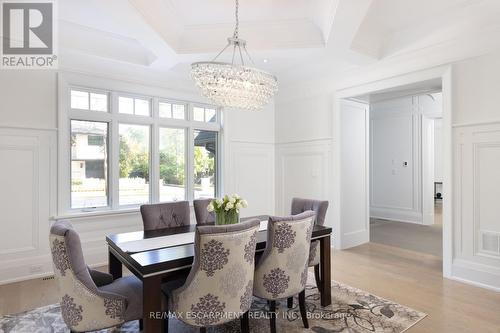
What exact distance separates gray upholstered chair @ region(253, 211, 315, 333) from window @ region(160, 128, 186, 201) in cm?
292

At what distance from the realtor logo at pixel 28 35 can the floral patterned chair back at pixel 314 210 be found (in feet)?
11.3

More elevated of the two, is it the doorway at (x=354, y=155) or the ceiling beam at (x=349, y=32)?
the ceiling beam at (x=349, y=32)

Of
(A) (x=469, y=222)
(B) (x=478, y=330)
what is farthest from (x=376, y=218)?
(B) (x=478, y=330)

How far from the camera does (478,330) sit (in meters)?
2.40

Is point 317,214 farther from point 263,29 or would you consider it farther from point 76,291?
point 263,29

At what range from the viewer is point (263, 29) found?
364 centimetres

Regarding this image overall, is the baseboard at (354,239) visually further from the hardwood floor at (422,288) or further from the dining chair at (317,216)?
the dining chair at (317,216)

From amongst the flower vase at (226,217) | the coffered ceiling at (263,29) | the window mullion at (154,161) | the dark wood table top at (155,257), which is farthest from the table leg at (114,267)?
the coffered ceiling at (263,29)

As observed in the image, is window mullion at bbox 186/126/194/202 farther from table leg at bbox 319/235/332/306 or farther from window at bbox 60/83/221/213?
table leg at bbox 319/235/332/306

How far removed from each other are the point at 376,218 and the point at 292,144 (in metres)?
3.46

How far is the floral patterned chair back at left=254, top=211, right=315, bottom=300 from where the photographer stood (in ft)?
7.08

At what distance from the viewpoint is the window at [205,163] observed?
5087 mm

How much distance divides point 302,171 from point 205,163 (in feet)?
5.73

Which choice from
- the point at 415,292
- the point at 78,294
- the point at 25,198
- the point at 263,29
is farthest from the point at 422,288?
the point at 25,198
